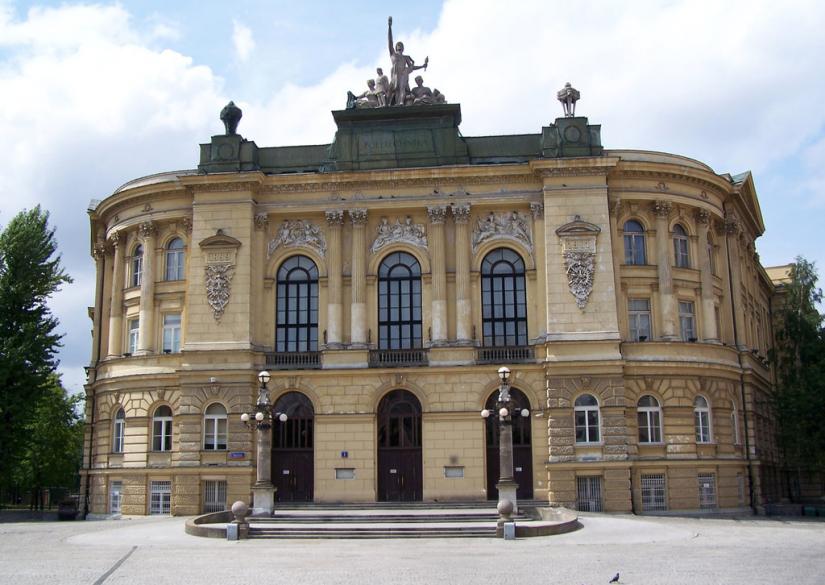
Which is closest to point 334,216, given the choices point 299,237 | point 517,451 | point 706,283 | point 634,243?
point 299,237

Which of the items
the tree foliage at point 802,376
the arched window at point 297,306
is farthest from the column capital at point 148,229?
the tree foliage at point 802,376

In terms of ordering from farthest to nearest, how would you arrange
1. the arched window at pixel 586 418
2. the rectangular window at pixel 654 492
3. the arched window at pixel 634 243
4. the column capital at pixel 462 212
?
the arched window at pixel 634 243, the column capital at pixel 462 212, the rectangular window at pixel 654 492, the arched window at pixel 586 418

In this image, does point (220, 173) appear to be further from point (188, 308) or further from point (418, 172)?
point (418, 172)

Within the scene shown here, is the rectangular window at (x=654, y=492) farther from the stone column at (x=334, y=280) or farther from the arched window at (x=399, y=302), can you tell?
the stone column at (x=334, y=280)

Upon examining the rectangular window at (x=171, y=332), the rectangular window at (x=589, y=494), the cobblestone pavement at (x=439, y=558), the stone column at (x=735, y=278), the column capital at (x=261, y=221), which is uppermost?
the column capital at (x=261, y=221)

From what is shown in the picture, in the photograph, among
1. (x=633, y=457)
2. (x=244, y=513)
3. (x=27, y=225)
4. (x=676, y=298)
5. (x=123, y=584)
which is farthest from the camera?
(x=27, y=225)

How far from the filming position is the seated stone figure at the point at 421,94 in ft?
141

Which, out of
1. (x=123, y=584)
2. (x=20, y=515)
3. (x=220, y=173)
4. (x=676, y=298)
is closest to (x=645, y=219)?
(x=676, y=298)

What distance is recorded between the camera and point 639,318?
135ft

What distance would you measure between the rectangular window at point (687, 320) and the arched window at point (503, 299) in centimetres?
726

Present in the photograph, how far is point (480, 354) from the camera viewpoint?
39781mm

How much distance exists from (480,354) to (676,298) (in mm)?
9265

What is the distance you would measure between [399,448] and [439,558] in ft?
54.0

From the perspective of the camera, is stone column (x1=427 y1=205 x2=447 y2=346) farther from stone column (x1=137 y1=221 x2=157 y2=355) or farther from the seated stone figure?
stone column (x1=137 y1=221 x2=157 y2=355)
